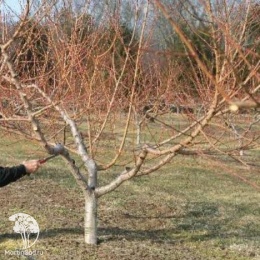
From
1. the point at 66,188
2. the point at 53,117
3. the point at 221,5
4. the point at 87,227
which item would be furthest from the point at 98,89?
the point at 221,5

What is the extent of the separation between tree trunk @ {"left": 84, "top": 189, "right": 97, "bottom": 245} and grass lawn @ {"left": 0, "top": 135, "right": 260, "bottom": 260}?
0.29 feet

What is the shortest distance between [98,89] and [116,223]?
5.76 ft

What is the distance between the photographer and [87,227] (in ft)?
14.3

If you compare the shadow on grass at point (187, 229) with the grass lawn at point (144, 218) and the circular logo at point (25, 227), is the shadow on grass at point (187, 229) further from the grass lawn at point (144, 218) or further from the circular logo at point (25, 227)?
the circular logo at point (25, 227)

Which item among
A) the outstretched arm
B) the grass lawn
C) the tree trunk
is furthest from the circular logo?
the outstretched arm

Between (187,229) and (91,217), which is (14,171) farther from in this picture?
(187,229)

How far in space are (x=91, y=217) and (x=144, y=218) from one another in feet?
4.29

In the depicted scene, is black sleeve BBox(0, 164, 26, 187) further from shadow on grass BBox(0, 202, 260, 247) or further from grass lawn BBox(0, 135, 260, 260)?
shadow on grass BBox(0, 202, 260, 247)

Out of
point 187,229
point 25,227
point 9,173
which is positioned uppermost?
point 9,173

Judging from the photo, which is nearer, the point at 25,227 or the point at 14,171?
the point at 14,171

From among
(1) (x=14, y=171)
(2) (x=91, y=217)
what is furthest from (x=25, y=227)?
(1) (x=14, y=171)

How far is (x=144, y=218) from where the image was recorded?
5555mm

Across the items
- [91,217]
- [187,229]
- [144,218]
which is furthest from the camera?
[144,218]

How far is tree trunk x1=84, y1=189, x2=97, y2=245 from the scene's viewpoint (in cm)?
433
